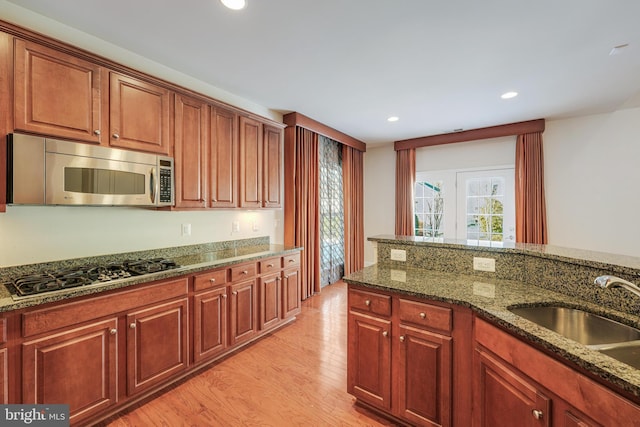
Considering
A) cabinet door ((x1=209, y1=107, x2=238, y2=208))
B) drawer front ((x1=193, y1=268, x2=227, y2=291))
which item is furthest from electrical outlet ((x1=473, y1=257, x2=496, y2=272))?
cabinet door ((x1=209, y1=107, x2=238, y2=208))

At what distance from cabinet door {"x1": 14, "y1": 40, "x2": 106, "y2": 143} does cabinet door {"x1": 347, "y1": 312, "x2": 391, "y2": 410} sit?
2.24m

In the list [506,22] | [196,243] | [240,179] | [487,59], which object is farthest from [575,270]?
[196,243]

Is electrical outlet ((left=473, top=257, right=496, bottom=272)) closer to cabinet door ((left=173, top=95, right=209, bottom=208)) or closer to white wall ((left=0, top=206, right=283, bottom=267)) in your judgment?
cabinet door ((left=173, top=95, right=209, bottom=208))

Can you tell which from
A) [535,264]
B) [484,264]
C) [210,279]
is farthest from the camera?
[210,279]

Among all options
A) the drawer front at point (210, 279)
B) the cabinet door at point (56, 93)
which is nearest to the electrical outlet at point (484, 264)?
the drawer front at point (210, 279)

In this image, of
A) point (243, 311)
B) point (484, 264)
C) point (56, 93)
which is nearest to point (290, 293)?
point (243, 311)

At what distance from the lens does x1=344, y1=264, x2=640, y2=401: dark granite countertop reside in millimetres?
856

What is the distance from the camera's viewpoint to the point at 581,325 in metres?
1.35

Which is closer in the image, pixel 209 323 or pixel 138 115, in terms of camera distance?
pixel 138 115

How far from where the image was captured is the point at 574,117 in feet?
13.2

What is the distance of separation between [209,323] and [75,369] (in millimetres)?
893

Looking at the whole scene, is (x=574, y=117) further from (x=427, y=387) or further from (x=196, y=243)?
(x=196, y=243)

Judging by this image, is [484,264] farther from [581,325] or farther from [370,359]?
[370,359]

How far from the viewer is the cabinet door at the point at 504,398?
108 centimetres
